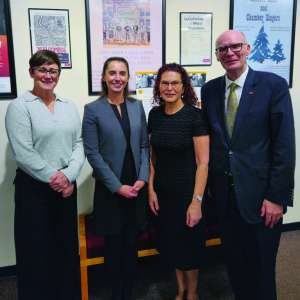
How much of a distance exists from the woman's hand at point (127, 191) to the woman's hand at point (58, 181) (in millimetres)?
300

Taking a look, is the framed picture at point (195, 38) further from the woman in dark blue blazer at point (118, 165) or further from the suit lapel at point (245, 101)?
the suit lapel at point (245, 101)

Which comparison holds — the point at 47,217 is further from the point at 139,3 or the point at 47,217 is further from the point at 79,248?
the point at 139,3

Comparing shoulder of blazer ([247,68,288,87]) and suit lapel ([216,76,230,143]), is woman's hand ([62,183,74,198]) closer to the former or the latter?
suit lapel ([216,76,230,143])

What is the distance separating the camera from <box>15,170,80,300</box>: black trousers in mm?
1895

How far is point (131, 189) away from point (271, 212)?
76cm

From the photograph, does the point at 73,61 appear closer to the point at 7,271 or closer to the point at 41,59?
the point at 41,59

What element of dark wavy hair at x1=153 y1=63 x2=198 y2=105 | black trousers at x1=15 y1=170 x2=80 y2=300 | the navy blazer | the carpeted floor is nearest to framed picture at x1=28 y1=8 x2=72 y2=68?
the navy blazer

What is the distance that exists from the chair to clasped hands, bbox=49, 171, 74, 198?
0.47 metres

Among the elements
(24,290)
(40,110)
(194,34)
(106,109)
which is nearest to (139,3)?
(194,34)

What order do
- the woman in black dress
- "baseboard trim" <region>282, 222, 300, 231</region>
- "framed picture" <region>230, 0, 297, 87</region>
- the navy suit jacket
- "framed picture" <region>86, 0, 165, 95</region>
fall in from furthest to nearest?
"baseboard trim" <region>282, 222, 300, 231</region> → "framed picture" <region>230, 0, 297, 87</region> → "framed picture" <region>86, 0, 165, 95</region> → the woman in black dress → the navy suit jacket

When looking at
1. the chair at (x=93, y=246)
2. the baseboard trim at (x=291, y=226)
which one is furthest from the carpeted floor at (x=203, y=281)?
the baseboard trim at (x=291, y=226)

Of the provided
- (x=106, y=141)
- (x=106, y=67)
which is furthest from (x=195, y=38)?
(x=106, y=141)

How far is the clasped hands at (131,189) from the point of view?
1.95 m

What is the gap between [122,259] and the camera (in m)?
2.08
